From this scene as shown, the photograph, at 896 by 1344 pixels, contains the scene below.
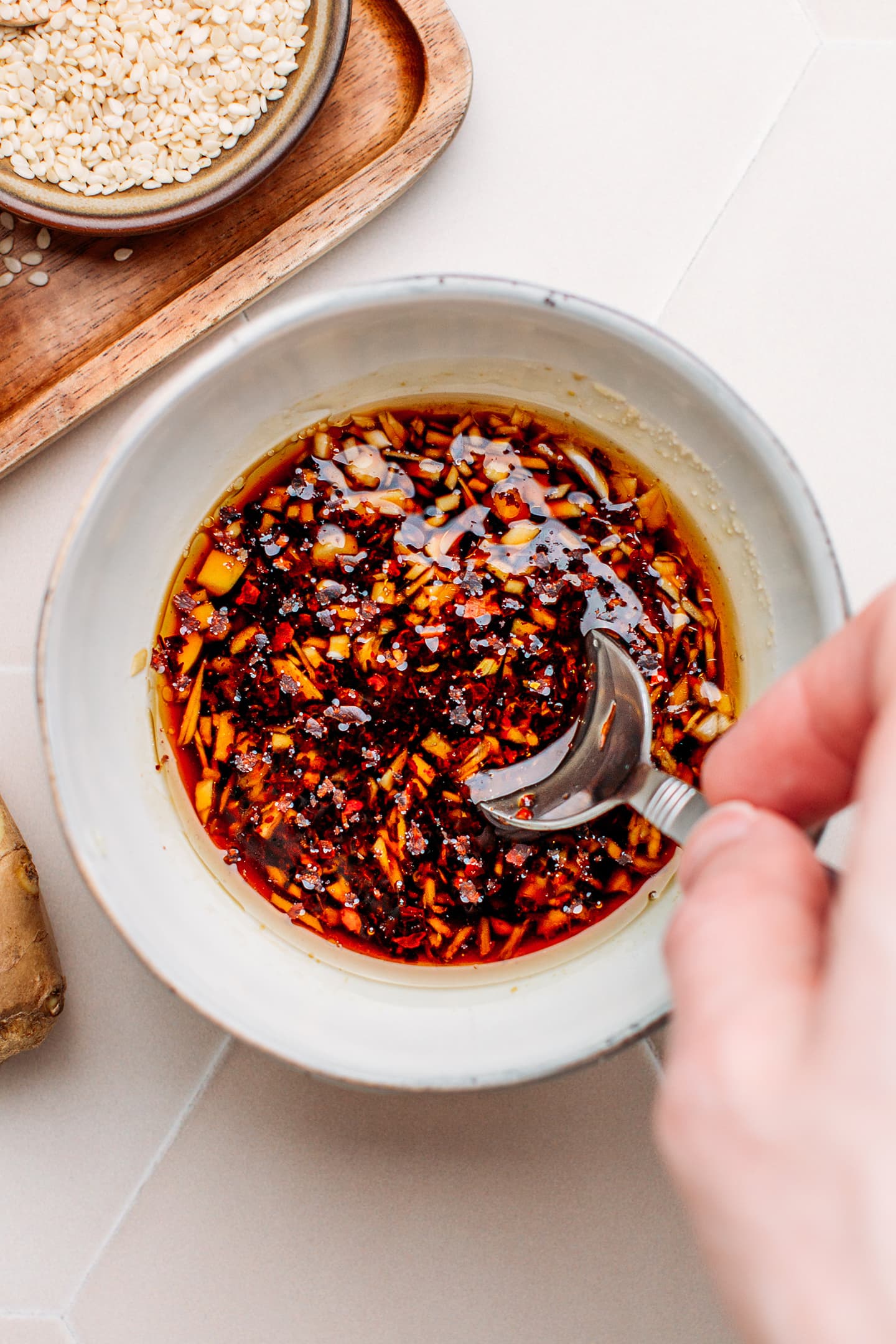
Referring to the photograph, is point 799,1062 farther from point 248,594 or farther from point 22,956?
point 22,956

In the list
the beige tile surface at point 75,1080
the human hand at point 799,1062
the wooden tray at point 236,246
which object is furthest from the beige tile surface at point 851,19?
the beige tile surface at point 75,1080

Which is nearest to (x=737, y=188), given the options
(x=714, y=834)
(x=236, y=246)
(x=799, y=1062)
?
(x=236, y=246)

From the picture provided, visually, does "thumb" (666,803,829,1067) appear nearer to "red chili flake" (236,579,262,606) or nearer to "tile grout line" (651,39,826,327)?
"red chili flake" (236,579,262,606)

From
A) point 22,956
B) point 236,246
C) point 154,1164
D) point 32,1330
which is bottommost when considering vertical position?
point 32,1330

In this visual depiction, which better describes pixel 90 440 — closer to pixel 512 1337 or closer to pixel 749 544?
pixel 749 544

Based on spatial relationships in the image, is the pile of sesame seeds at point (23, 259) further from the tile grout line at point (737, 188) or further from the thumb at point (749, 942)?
the thumb at point (749, 942)

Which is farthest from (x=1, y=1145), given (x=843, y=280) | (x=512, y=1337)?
(x=843, y=280)

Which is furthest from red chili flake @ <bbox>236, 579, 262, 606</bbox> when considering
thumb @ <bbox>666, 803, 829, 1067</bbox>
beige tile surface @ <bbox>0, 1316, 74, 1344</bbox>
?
beige tile surface @ <bbox>0, 1316, 74, 1344</bbox>
